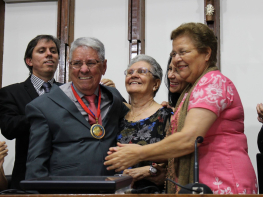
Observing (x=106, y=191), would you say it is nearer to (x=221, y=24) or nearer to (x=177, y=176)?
(x=177, y=176)

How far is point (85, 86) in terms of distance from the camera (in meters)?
1.99

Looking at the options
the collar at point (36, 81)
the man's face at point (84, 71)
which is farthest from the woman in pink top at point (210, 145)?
the collar at point (36, 81)

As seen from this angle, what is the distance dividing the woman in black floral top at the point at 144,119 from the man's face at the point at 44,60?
76cm

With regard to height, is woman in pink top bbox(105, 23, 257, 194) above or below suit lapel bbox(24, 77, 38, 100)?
below

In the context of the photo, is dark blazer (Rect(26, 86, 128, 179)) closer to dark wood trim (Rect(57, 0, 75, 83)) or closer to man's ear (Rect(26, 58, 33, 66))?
man's ear (Rect(26, 58, 33, 66))

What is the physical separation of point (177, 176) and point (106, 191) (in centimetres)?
58

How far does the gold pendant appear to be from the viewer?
1861mm

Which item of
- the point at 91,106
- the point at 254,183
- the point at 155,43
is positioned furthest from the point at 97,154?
the point at 155,43

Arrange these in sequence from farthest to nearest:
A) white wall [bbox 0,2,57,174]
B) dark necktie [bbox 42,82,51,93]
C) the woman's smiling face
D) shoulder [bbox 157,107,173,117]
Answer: white wall [bbox 0,2,57,174] < dark necktie [bbox 42,82,51,93] < shoulder [bbox 157,107,173,117] < the woman's smiling face

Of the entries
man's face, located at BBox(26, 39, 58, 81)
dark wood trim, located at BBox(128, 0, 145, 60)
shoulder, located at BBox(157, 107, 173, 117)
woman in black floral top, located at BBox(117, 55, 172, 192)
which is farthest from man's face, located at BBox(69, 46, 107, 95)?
dark wood trim, located at BBox(128, 0, 145, 60)

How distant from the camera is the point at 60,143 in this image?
1833mm

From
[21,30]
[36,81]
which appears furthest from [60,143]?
[21,30]

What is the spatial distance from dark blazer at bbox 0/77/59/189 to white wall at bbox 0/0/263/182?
1.23 meters

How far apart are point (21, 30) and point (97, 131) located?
2.52 metres
